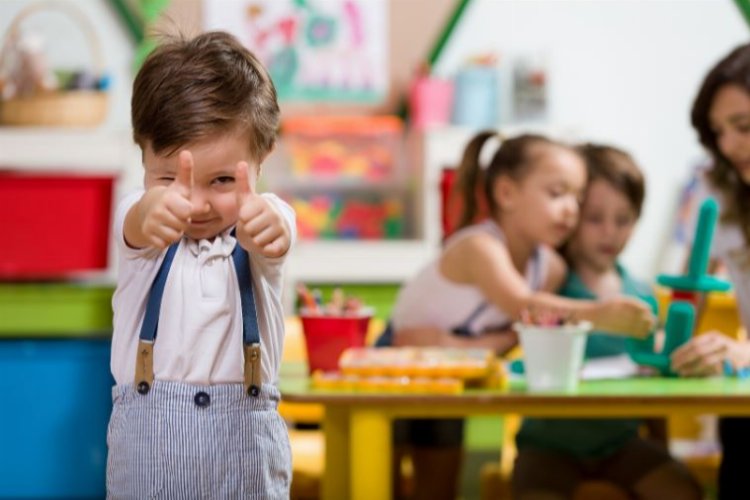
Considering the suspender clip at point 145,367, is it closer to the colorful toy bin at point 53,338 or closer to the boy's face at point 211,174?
the boy's face at point 211,174

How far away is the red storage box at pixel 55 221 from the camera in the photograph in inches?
135

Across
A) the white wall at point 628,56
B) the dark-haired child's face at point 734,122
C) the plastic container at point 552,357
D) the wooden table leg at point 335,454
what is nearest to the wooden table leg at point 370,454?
the wooden table leg at point 335,454

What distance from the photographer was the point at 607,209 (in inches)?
86.2

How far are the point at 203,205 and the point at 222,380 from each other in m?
0.17

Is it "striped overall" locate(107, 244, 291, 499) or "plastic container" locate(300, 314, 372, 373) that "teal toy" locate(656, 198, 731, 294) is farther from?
"striped overall" locate(107, 244, 291, 499)

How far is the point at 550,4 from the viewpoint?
13.4 ft

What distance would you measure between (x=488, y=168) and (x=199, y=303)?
1.28 m

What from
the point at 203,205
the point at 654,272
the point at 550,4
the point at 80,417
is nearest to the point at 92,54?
the point at 80,417

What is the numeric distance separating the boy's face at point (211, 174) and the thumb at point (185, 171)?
0.04 metres

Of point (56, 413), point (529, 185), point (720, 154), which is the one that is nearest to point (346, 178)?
point (56, 413)

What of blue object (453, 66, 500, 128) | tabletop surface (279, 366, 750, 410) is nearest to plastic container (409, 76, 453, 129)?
blue object (453, 66, 500, 128)

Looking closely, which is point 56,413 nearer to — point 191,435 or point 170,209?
point 191,435

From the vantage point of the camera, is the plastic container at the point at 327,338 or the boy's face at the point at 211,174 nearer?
the boy's face at the point at 211,174

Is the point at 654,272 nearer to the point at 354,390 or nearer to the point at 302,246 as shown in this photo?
the point at 302,246
